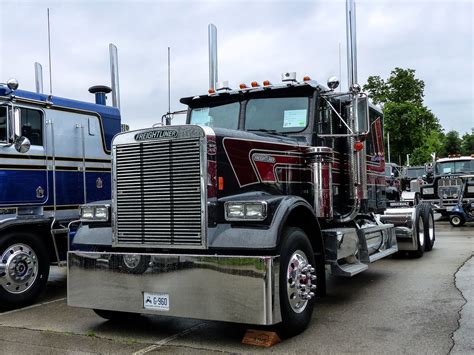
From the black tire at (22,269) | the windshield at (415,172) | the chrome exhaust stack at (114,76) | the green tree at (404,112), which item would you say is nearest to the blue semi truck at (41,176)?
the black tire at (22,269)

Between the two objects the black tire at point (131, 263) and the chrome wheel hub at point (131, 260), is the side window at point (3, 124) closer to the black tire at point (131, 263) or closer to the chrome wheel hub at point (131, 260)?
the black tire at point (131, 263)

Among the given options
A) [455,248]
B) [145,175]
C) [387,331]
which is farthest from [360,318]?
[455,248]

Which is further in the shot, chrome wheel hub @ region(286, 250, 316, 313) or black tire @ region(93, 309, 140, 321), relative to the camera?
black tire @ region(93, 309, 140, 321)

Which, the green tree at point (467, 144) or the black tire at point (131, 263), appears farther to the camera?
the green tree at point (467, 144)

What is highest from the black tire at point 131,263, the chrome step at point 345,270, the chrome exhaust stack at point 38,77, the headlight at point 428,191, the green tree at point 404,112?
the green tree at point 404,112

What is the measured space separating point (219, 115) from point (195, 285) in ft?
9.53

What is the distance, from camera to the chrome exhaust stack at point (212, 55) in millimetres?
8747

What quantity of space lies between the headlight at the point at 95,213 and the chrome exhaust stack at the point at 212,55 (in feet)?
11.7

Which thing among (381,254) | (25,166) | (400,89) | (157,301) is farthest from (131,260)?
(400,89)

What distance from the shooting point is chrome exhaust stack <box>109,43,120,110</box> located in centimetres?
1005

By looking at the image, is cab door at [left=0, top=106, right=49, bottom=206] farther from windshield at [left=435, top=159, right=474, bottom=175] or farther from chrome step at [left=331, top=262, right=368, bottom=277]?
windshield at [left=435, top=159, right=474, bottom=175]

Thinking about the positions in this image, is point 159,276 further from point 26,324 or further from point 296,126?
point 296,126

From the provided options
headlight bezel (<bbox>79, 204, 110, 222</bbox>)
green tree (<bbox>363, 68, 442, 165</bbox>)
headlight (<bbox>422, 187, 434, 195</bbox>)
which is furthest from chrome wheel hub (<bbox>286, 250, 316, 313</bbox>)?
green tree (<bbox>363, 68, 442, 165</bbox>)

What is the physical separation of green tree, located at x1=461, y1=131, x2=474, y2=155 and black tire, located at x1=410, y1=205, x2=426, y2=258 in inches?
2922
